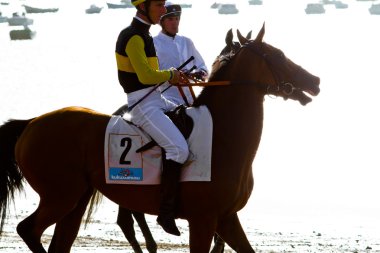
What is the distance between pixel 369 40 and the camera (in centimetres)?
8431

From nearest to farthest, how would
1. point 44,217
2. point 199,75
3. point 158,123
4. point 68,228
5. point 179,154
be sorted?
point 179,154
point 158,123
point 44,217
point 68,228
point 199,75

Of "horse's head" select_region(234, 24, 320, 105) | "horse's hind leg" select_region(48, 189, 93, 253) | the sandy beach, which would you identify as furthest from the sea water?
"horse's head" select_region(234, 24, 320, 105)

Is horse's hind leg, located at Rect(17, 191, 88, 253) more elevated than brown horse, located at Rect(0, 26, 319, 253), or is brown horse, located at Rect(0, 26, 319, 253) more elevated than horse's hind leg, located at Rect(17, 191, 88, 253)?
brown horse, located at Rect(0, 26, 319, 253)

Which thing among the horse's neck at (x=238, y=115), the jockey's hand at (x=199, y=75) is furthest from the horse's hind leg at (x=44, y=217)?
the jockey's hand at (x=199, y=75)

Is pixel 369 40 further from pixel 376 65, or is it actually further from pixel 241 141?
pixel 241 141

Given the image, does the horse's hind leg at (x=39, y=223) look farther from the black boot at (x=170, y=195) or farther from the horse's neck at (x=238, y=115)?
the horse's neck at (x=238, y=115)

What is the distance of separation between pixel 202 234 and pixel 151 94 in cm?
130

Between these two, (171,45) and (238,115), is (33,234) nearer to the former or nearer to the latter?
(238,115)

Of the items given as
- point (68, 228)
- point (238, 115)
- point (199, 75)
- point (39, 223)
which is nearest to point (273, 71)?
point (238, 115)

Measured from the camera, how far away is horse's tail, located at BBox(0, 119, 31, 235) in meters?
10.5

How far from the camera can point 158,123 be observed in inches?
383

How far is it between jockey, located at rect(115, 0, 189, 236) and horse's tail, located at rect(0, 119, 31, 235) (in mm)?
1247

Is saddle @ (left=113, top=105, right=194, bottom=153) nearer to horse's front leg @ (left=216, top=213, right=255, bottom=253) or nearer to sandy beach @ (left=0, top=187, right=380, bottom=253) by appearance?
horse's front leg @ (left=216, top=213, right=255, bottom=253)

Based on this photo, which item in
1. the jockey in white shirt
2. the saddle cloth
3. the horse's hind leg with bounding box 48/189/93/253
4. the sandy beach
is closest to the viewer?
the saddle cloth
